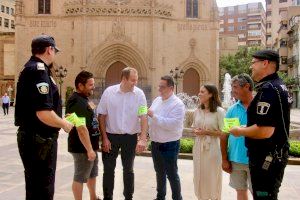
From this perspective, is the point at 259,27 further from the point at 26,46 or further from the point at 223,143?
the point at 223,143

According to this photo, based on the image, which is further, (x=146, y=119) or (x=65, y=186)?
(x=65, y=186)

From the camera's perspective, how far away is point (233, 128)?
510 cm

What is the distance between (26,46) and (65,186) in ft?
113

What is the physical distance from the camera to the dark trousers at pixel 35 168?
513cm

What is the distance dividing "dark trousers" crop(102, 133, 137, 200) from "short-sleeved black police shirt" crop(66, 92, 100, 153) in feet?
1.27

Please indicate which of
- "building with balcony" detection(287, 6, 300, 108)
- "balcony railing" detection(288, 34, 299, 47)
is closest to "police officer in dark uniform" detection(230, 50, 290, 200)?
"building with balcony" detection(287, 6, 300, 108)

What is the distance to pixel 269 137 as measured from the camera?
4.72 m

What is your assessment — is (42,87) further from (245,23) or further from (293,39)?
(245,23)

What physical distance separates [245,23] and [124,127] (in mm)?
97828

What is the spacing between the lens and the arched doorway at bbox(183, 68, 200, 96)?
42.1 metres

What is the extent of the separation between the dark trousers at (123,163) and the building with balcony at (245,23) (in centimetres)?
9419

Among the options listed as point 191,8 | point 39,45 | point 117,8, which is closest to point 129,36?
point 117,8

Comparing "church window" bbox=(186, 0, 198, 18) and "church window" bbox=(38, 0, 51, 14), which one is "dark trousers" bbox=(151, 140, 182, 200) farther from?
"church window" bbox=(38, 0, 51, 14)

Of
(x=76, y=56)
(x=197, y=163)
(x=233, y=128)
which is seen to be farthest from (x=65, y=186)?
(x=76, y=56)
